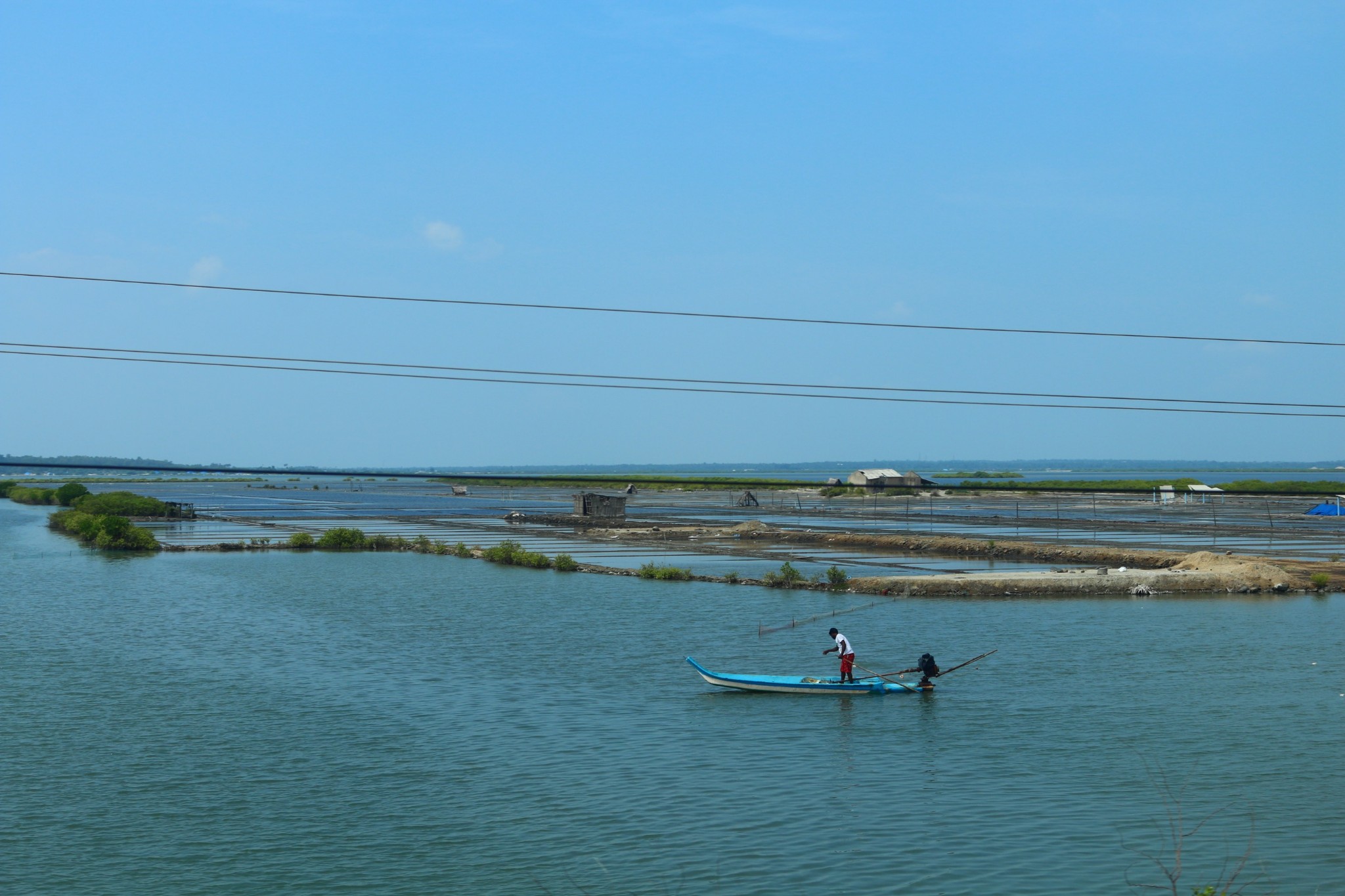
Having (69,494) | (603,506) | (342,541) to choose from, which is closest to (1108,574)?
(342,541)

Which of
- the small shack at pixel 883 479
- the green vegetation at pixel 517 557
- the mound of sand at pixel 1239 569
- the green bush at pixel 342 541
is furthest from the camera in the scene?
the small shack at pixel 883 479

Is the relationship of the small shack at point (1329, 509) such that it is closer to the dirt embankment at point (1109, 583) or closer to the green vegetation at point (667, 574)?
the dirt embankment at point (1109, 583)

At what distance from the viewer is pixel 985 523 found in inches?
4033

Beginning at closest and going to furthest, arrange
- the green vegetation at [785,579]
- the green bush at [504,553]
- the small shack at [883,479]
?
the green vegetation at [785,579]
the green bush at [504,553]
the small shack at [883,479]

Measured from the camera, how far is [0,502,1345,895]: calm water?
20.8m

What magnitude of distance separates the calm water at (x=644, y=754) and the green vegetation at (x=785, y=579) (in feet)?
30.5

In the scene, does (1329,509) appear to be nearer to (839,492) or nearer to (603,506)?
(839,492)

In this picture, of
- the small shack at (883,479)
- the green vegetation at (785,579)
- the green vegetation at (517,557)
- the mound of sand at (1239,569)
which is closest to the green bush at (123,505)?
the green vegetation at (517,557)

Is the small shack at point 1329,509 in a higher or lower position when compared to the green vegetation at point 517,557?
higher

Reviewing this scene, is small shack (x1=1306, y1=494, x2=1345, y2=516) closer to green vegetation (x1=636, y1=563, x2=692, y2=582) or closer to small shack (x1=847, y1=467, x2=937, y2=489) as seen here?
small shack (x1=847, y1=467, x2=937, y2=489)

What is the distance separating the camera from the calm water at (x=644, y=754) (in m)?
20.8

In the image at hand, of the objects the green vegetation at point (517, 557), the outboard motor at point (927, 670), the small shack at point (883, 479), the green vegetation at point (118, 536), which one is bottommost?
the outboard motor at point (927, 670)

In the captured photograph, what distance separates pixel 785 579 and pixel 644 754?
32907 millimetres

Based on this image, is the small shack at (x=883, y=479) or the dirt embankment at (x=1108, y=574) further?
the small shack at (x=883, y=479)
